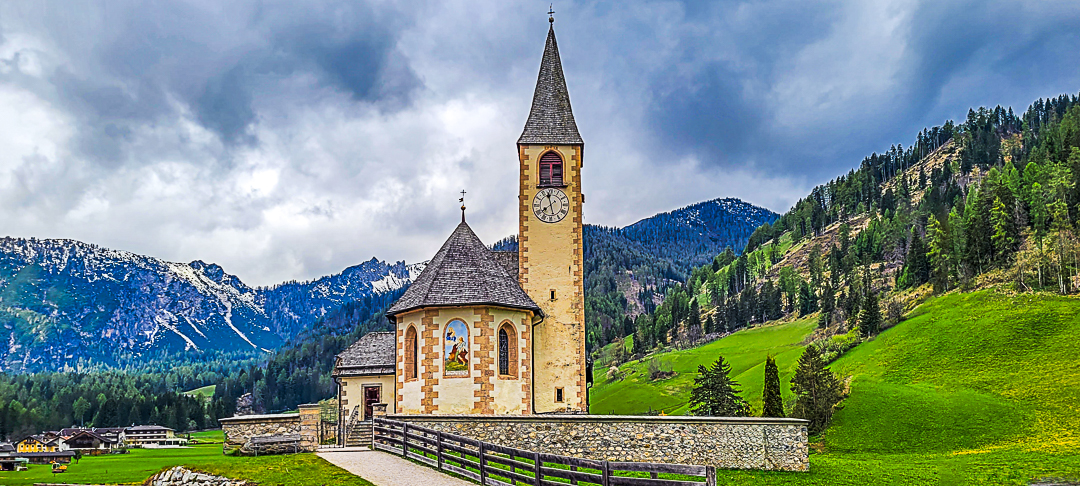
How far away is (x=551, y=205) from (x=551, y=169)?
2052 mm

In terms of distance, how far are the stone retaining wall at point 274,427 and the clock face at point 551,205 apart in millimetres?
18709

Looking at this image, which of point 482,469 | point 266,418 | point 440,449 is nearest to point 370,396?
point 266,418

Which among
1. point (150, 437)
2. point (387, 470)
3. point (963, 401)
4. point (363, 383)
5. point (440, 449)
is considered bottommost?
point (150, 437)

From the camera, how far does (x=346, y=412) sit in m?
44.8

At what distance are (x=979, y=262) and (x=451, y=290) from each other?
9316 centimetres

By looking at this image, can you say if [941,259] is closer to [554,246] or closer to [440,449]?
[554,246]

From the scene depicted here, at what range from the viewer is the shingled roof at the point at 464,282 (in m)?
38.6

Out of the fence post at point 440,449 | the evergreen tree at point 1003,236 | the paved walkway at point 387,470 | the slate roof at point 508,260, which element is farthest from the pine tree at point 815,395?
the evergreen tree at point 1003,236

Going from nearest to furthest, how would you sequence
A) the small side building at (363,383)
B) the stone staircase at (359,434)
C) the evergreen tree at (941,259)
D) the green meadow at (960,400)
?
1. the green meadow at (960,400)
2. the stone staircase at (359,434)
3. the small side building at (363,383)
4. the evergreen tree at (941,259)

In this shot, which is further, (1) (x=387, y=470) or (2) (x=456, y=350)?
(2) (x=456, y=350)

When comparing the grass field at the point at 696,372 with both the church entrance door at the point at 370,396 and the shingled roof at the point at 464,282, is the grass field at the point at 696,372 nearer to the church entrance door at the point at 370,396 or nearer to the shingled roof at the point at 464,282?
the church entrance door at the point at 370,396

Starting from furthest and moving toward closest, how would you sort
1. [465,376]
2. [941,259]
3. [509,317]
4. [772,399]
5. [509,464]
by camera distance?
[941,259]
[772,399]
[509,317]
[465,376]
[509,464]

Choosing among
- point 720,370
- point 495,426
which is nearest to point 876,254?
point 720,370

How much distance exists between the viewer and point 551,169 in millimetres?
46031
